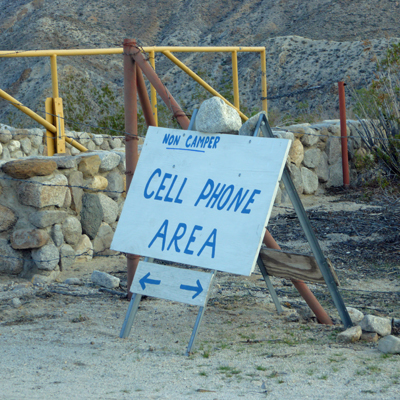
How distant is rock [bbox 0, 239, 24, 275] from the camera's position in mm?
4488

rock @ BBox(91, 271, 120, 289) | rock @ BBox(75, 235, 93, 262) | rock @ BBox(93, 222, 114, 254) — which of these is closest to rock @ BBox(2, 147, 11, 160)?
rock @ BBox(93, 222, 114, 254)

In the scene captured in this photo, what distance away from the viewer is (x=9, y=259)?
449 cm

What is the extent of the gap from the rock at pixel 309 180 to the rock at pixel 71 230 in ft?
12.5

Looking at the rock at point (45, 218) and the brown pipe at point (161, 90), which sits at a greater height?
the brown pipe at point (161, 90)

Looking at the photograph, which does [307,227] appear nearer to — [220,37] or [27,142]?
Result: [27,142]

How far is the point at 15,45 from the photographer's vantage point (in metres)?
29.9

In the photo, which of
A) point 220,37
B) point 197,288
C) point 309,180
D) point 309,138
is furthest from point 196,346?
point 220,37

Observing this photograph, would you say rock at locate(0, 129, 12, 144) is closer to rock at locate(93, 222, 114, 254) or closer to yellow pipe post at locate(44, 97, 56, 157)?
yellow pipe post at locate(44, 97, 56, 157)

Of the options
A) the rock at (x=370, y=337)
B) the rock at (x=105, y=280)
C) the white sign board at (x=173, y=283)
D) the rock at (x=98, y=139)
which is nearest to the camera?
the white sign board at (x=173, y=283)

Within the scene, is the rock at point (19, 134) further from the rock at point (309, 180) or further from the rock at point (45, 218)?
the rock at point (309, 180)

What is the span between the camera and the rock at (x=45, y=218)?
4418 mm

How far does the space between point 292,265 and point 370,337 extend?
0.52 m

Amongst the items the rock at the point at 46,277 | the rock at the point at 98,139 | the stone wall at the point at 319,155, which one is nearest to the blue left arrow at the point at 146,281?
the rock at the point at 46,277

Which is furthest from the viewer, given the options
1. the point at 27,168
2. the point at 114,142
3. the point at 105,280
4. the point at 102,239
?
the point at 114,142
